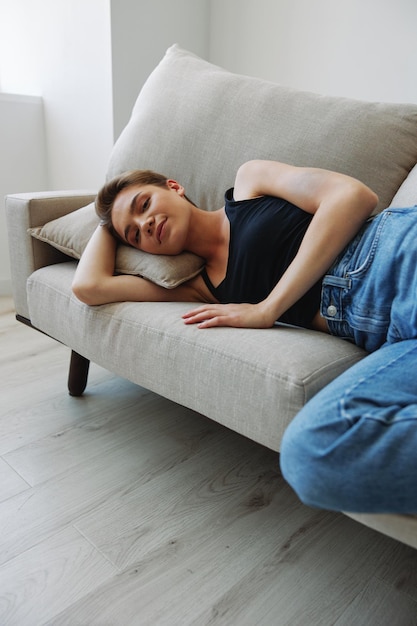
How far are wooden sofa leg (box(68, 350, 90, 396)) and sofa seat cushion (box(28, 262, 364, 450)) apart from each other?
0.29 meters

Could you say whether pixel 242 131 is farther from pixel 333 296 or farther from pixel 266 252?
pixel 333 296

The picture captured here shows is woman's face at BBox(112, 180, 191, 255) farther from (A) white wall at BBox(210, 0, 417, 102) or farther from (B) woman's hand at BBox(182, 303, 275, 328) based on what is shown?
(A) white wall at BBox(210, 0, 417, 102)

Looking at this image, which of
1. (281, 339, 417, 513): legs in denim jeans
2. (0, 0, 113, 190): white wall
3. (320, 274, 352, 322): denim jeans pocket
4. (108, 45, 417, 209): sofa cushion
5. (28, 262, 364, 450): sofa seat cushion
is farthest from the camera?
(0, 0, 113, 190): white wall

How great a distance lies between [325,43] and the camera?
2.02 m

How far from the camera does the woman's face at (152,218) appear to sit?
1220 mm

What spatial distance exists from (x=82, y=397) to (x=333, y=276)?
0.93 metres

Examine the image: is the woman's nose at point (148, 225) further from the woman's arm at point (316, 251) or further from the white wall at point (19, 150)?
the white wall at point (19, 150)

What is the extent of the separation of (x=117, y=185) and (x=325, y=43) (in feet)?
4.02

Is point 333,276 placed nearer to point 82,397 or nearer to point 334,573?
point 334,573

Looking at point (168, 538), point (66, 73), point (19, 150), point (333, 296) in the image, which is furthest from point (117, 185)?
point (19, 150)

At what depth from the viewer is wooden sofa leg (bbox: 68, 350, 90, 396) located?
5.17 ft

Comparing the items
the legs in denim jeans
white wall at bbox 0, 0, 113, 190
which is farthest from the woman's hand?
white wall at bbox 0, 0, 113, 190

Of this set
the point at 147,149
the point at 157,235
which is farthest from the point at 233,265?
the point at 147,149

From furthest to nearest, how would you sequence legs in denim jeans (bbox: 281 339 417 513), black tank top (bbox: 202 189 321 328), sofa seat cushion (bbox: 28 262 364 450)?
black tank top (bbox: 202 189 321 328) → sofa seat cushion (bbox: 28 262 364 450) → legs in denim jeans (bbox: 281 339 417 513)
